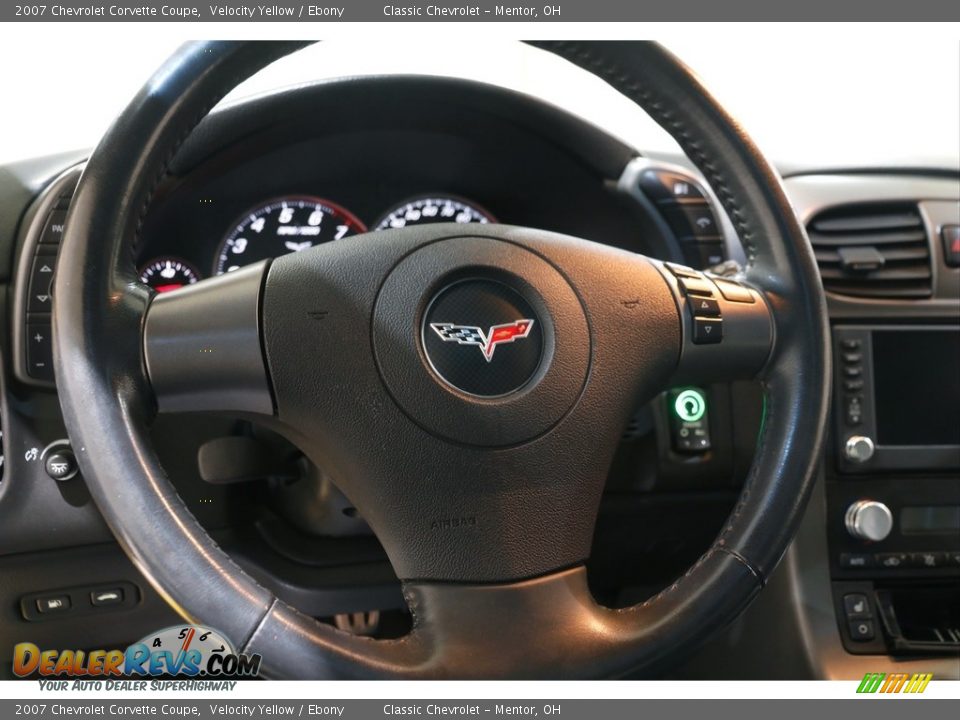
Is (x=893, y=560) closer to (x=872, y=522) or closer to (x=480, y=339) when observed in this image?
(x=872, y=522)

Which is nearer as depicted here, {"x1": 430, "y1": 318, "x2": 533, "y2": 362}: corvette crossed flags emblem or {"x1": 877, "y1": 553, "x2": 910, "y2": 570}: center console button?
{"x1": 430, "y1": 318, "x2": 533, "y2": 362}: corvette crossed flags emblem

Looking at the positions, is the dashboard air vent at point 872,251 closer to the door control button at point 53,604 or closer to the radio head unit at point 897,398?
the radio head unit at point 897,398

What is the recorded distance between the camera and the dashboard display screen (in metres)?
1.23

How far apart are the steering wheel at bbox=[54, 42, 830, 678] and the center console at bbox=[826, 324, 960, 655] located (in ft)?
1.30

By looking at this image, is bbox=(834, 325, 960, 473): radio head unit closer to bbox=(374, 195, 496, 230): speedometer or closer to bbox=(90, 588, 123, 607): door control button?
bbox=(374, 195, 496, 230): speedometer

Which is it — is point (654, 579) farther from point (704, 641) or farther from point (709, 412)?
point (704, 641)

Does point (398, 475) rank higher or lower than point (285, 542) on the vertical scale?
higher

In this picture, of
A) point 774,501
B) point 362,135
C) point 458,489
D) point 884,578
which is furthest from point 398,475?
point 884,578

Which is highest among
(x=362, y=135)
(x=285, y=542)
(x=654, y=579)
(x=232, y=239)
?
(x=362, y=135)

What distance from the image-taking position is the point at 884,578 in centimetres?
122

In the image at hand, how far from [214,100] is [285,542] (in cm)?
54
